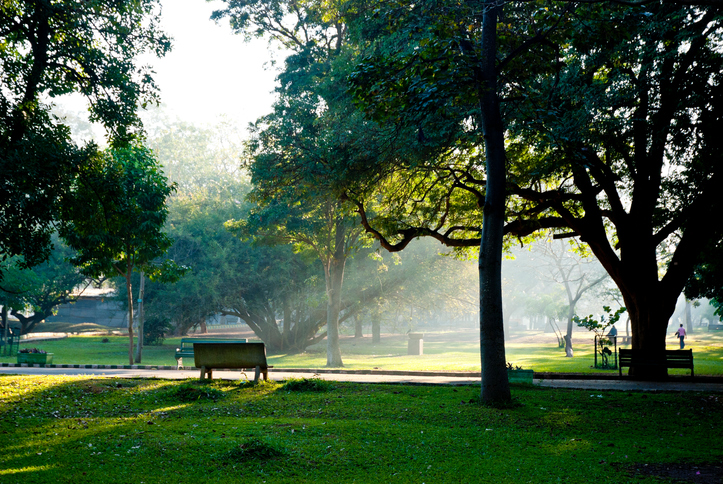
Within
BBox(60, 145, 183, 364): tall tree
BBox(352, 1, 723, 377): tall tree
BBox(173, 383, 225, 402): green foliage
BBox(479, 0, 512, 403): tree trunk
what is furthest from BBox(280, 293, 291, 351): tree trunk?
BBox(479, 0, 512, 403): tree trunk

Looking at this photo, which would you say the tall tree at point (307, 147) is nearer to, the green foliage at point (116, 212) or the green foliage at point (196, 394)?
the green foliage at point (116, 212)

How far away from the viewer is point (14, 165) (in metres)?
9.66

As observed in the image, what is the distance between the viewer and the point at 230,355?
11680mm

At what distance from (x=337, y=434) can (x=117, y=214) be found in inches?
357

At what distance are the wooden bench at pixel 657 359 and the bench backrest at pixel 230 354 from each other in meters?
9.53

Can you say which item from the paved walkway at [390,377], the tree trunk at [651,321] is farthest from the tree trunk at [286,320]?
the tree trunk at [651,321]

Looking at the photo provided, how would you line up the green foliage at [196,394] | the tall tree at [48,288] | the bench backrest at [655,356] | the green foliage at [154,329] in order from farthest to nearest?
the green foliage at [154,329] < the tall tree at [48,288] < the bench backrest at [655,356] < the green foliage at [196,394]

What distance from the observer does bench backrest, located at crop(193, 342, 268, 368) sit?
38.2 feet

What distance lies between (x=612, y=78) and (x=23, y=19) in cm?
1322

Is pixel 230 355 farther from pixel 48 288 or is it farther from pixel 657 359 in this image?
pixel 48 288

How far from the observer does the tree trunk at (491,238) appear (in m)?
9.83

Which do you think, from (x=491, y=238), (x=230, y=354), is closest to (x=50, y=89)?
(x=230, y=354)

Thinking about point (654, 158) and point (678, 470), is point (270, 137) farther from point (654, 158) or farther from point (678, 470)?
point (678, 470)

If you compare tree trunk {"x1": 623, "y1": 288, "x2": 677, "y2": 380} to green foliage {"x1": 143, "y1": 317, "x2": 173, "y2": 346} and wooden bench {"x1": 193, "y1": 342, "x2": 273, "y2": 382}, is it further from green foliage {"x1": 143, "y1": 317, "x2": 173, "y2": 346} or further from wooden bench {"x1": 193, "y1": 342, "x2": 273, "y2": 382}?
green foliage {"x1": 143, "y1": 317, "x2": 173, "y2": 346}
